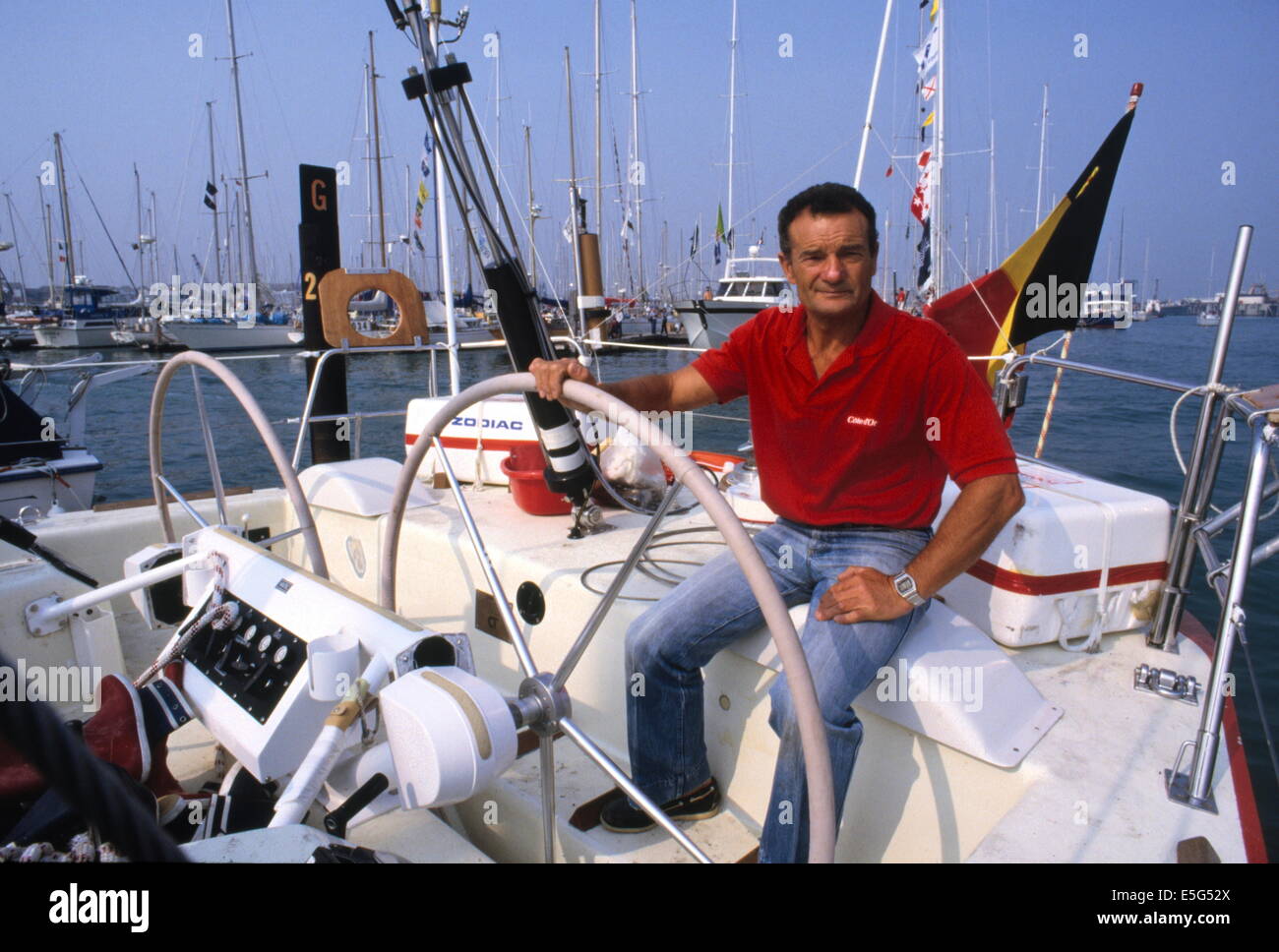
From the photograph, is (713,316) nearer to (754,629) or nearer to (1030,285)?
(1030,285)

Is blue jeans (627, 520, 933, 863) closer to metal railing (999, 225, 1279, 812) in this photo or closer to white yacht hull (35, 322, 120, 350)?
metal railing (999, 225, 1279, 812)

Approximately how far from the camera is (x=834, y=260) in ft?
6.26

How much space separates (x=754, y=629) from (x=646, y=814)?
0.61 m

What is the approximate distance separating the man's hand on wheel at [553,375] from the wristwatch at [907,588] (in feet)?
2.59

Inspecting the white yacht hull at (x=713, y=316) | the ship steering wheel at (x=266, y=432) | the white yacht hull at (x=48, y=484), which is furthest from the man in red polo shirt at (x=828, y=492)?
the white yacht hull at (x=713, y=316)

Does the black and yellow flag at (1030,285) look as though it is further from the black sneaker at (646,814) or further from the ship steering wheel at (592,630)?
the ship steering wheel at (592,630)

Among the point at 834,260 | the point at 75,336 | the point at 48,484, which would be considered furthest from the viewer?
the point at 75,336

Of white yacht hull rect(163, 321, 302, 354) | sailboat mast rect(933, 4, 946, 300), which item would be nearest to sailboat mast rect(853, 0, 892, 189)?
sailboat mast rect(933, 4, 946, 300)

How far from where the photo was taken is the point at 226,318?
37.8m

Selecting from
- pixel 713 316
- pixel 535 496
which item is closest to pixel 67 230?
pixel 713 316

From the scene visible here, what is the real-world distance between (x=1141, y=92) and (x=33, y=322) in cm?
5295

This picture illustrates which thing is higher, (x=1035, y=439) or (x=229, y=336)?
(x=229, y=336)
